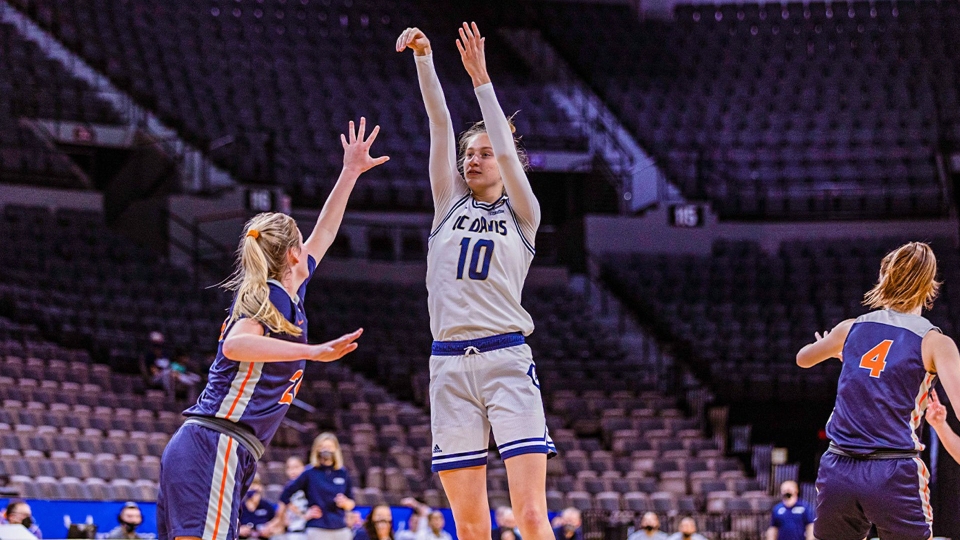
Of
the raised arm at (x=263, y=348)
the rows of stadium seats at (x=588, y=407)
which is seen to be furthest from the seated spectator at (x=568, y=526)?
the raised arm at (x=263, y=348)

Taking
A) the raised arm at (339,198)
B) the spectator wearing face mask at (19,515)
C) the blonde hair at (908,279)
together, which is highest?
the raised arm at (339,198)

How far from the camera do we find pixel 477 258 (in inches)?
180

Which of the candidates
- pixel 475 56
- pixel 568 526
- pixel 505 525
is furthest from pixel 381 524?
pixel 475 56

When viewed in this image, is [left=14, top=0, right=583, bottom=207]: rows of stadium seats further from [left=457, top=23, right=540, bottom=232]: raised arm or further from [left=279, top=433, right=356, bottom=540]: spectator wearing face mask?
[left=457, top=23, right=540, bottom=232]: raised arm

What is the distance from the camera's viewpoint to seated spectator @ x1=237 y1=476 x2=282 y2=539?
34.7 ft

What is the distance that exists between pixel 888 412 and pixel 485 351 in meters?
1.64

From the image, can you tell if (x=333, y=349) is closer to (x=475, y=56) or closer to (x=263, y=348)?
(x=263, y=348)

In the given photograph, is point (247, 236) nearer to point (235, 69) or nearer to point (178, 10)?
→ point (235, 69)

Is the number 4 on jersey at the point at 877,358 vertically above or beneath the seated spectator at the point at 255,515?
above

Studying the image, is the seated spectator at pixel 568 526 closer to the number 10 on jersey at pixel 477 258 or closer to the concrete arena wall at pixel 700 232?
the number 10 on jersey at pixel 477 258

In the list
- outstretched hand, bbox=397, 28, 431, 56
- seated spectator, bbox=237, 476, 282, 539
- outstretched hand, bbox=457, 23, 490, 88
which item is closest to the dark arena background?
seated spectator, bbox=237, 476, 282, 539

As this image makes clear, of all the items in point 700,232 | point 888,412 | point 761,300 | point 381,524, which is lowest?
point 381,524

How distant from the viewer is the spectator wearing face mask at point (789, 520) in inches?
473

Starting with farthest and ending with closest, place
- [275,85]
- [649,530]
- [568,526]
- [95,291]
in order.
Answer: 1. [275,85]
2. [95,291]
3. [649,530]
4. [568,526]
